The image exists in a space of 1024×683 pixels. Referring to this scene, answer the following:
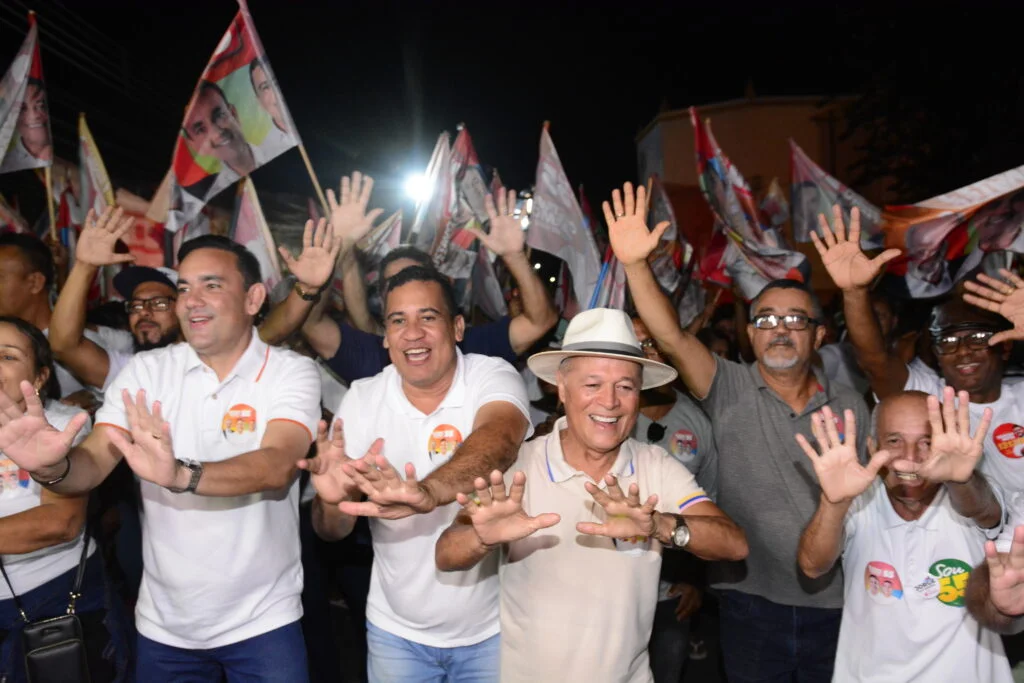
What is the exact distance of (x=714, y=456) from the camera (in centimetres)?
392

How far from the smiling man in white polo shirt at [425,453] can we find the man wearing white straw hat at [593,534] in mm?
253

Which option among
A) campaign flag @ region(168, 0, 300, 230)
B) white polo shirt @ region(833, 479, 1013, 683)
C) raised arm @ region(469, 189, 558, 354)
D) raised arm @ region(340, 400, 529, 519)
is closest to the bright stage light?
campaign flag @ region(168, 0, 300, 230)

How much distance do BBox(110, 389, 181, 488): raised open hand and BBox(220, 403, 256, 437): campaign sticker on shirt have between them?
52cm

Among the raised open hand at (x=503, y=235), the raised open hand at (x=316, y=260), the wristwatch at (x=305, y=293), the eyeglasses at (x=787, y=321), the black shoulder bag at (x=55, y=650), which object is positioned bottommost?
the black shoulder bag at (x=55, y=650)

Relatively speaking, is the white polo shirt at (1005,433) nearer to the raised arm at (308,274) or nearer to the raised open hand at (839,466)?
the raised open hand at (839,466)

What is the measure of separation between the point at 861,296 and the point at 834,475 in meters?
1.42

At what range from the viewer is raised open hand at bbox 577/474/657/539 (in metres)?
2.35

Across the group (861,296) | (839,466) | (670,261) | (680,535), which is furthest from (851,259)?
(670,261)

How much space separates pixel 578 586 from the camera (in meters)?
2.62

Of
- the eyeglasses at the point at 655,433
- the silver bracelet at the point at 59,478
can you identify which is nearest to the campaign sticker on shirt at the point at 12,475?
the silver bracelet at the point at 59,478

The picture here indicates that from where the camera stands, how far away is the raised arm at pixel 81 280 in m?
3.88

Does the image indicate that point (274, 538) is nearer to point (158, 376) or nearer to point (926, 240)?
point (158, 376)

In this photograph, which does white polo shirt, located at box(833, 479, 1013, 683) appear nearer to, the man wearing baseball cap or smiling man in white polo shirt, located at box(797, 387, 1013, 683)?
smiling man in white polo shirt, located at box(797, 387, 1013, 683)

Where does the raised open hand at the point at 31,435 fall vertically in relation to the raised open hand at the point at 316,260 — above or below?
below
